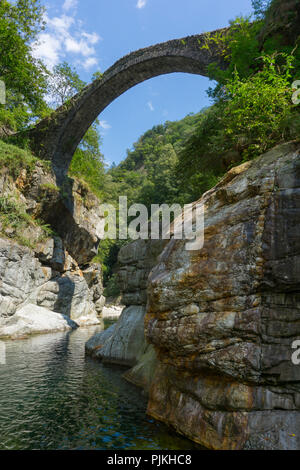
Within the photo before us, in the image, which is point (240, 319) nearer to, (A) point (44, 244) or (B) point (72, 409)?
(B) point (72, 409)

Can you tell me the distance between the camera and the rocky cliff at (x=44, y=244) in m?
15.5

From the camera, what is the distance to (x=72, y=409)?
5543 mm

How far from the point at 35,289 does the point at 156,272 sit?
14388 millimetres

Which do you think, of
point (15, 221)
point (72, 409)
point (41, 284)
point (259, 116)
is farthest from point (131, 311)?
point (41, 284)

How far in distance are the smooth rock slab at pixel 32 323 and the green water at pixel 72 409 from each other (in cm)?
478

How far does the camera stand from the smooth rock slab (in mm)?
13999

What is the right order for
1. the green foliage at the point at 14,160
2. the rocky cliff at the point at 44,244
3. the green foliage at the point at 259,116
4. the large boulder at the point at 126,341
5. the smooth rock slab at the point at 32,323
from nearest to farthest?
the green foliage at the point at 259,116 → the large boulder at the point at 126,341 → the smooth rock slab at the point at 32,323 → the rocky cliff at the point at 44,244 → the green foliage at the point at 14,160

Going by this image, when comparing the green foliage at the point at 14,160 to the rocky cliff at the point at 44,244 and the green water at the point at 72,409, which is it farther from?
the green water at the point at 72,409

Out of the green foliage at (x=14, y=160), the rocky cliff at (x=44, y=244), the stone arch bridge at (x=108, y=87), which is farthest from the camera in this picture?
the green foliage at (x=14, y=160)

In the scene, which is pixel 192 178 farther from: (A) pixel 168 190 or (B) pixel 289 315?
(A) pixel 168 190

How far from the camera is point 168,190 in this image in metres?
41.4

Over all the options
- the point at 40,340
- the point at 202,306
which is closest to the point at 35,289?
the point at 40,340

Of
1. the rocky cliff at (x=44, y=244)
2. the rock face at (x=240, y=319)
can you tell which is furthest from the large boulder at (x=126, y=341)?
the rocky cliff at (x=44, y=244)

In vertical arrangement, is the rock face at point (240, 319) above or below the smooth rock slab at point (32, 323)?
above
